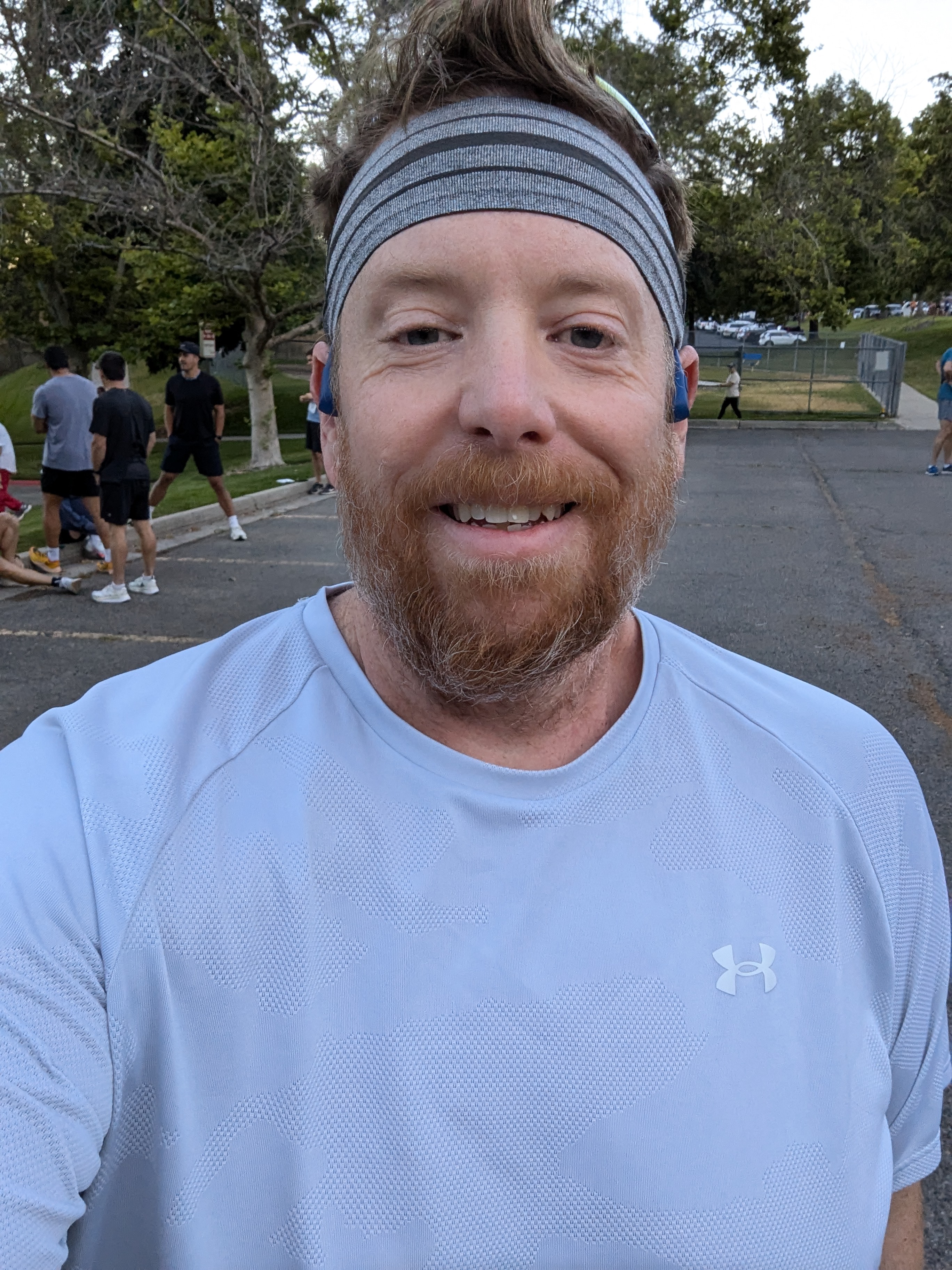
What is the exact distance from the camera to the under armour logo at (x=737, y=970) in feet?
4.26

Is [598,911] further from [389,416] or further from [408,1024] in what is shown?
[389,416]

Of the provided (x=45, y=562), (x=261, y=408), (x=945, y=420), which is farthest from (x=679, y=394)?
(x=261, y=408)

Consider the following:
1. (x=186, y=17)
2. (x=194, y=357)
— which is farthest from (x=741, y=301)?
(x=194, y=357)

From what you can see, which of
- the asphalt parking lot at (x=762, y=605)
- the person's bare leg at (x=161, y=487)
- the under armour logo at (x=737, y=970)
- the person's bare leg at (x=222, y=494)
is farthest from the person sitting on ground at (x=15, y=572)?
the under armour logo at (x=737, y=970)

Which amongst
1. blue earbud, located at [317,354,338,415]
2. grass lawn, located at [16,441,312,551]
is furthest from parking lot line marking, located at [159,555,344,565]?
blue earbud, located at [317,354,338,415]

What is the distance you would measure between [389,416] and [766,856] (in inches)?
29.5

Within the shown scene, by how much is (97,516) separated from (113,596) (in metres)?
1.58

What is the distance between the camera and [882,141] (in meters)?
23.7

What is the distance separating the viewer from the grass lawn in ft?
42.2

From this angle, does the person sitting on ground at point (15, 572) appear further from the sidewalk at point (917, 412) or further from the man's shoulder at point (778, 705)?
the sidewalk at point (917, 412)

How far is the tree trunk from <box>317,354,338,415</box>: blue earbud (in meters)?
17.9

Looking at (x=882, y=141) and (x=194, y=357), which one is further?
(x=882, y=141)

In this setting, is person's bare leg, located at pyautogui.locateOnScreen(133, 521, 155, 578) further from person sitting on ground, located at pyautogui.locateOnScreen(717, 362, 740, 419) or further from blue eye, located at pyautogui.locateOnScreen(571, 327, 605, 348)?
person sitting on ground, located at pyautogui.locateOnScreen(717, 362, 740, 419)

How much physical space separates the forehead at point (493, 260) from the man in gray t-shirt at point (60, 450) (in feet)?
28.3
